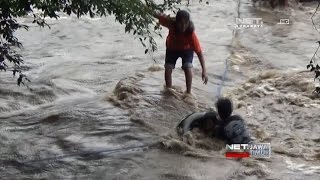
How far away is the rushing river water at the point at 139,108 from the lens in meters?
6.46

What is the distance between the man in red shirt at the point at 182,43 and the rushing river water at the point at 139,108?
0.53 m

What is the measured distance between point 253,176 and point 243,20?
38.0ft

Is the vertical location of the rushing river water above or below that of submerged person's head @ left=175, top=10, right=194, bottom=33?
below

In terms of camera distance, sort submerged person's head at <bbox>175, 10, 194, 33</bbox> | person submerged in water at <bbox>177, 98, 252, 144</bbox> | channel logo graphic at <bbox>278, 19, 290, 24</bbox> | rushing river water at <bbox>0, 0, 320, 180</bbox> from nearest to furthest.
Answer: rushing river water at <bbox>0, 0, 320, 180</bbox> → person submerged in water at <bbox>177, 98, 252, 144</bbox> → submerged person's head at <bbox>175, 10, 194, 33</bbox> → channel logo graphic at <bbox>278, 19, 290, 24</bbox>

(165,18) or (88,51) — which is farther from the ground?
(165,18)

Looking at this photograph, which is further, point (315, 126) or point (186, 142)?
point (315, 126)

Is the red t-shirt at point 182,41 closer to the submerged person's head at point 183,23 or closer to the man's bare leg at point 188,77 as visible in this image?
the submerged person's head at point 183,23

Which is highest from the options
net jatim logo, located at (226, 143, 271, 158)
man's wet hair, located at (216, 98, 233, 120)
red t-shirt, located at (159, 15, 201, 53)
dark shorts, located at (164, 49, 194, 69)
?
red t-shirt, located at (159, 15, 201, 53)

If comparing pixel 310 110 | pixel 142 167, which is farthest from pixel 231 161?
pixel 310 110

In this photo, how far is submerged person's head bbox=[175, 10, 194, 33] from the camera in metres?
7.80

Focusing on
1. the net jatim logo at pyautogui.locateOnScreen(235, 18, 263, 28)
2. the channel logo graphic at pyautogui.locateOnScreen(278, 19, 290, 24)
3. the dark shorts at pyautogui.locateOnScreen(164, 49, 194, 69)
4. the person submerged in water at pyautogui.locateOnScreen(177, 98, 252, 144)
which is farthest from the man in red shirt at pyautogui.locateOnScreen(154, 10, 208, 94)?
the channel logo graphic at pyautogui.locateOnScreen(278, 19, 290, 24)

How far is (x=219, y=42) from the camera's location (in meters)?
14.1

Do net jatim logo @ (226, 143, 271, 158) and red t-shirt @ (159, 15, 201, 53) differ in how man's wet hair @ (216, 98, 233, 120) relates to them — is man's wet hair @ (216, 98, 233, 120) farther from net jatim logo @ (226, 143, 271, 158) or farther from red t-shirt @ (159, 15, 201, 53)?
red t-shirt @ (159, 15, 201, 53)

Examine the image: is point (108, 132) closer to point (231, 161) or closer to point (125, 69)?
point (231, 161)
